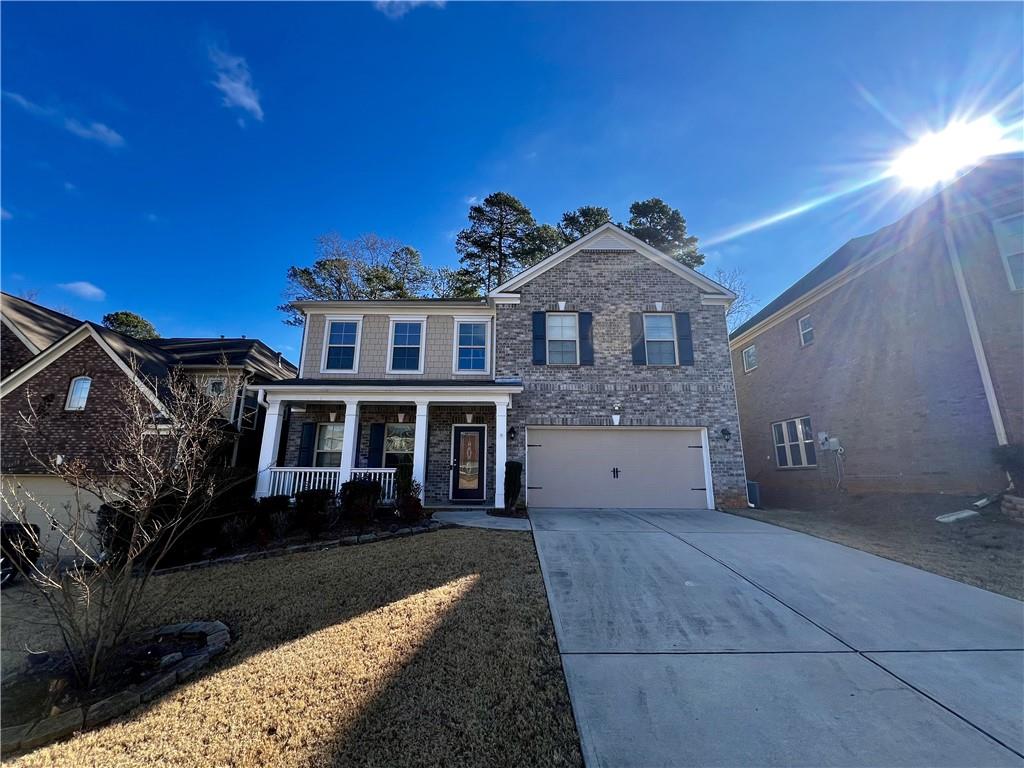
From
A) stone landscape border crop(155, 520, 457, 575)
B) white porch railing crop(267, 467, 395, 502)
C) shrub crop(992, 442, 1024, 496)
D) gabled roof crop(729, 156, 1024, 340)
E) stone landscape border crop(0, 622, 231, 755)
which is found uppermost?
gabled roof crop(729, 156, 1024, 340)

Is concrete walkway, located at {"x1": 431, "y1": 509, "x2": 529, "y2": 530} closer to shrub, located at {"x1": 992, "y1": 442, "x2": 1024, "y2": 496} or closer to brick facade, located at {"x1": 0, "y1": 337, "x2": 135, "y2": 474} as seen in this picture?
brick facade, located at {"x1": 0, "y1": 337, "x2": 135, "y2": 474}

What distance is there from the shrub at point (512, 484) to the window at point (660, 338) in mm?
4860

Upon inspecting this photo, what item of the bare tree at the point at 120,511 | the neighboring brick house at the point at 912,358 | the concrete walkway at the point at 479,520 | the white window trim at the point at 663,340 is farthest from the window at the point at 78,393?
the neighboring brick house at the point at 912,358

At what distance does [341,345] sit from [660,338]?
9.27 meters

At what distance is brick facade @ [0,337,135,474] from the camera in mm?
10508

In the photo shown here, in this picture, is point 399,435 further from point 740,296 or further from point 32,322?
point 740,296

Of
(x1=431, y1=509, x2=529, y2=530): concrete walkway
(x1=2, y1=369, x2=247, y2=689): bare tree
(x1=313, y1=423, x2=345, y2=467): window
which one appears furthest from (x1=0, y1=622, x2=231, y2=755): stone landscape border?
(x1=313, y1=423, x2=345, y2=467): window

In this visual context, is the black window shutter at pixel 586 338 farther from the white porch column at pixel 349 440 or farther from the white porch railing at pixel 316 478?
the white porch column at pixel 349 440

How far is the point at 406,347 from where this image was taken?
483 inches

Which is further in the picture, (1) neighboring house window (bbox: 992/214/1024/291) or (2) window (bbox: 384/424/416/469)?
(2) window (bbox: 384/424/416/469)

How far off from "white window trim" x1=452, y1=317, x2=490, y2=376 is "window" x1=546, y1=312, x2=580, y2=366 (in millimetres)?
1807

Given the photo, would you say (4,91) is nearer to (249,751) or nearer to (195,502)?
(195,502)

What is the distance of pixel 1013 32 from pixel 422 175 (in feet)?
41.2

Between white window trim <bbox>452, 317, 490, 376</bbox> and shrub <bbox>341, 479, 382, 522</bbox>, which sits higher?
white window trim <bbox>452, 317, 490, 376</bbox>
